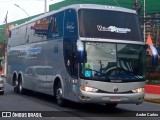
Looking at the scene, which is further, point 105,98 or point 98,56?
point 98,56

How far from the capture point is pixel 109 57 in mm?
14406

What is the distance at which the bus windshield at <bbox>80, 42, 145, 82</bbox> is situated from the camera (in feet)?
46.9

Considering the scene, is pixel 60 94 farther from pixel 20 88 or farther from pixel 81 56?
pixel 20 88

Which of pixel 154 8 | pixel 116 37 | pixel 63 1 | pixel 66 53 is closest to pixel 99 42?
pixel 116 37

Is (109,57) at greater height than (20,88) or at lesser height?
greater

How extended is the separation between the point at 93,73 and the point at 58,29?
11.0 feet

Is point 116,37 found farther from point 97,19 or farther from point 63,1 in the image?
point 63,1

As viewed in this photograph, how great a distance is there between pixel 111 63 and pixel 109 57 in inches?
8.4

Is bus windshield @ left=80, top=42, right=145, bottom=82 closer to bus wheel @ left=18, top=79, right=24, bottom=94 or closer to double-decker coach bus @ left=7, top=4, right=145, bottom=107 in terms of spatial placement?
double-decker coach bus @ left=7, top=4, right=145, bottom=107

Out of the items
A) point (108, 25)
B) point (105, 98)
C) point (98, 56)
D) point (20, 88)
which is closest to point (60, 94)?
point (105, 98)

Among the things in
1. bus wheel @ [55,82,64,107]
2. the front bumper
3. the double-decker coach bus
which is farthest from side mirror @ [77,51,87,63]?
bus wheel @ [55,82,64,107]

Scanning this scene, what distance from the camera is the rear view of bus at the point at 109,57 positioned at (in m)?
14.2

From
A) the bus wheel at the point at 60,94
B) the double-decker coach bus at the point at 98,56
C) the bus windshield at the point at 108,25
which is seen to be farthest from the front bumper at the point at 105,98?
the bus wheel at the point at 60,94

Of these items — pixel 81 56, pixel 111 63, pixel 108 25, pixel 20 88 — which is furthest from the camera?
pixel 20 88
